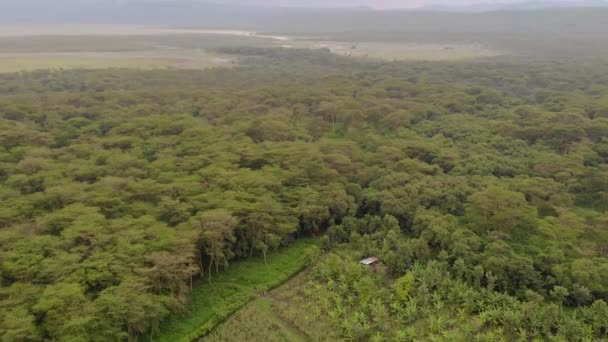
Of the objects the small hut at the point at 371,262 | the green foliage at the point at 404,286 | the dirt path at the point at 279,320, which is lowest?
the dirt path at the point at 279,320

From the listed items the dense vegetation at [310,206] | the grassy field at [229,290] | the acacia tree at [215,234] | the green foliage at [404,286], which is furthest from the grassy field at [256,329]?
the green foliage at [404,286]

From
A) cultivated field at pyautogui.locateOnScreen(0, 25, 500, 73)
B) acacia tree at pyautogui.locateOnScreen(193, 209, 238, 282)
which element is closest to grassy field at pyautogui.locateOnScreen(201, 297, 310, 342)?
acacia tree at pyautogui.locateOnScreen(193, 209, 238, 282)

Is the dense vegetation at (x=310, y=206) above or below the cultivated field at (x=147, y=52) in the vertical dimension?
below

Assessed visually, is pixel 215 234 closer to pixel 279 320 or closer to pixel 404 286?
pixel 279 320

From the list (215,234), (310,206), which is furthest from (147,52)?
(215,234)

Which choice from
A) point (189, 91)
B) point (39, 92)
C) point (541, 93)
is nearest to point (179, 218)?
point (189, 91)

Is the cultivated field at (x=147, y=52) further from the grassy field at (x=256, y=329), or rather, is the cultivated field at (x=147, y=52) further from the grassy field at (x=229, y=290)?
the grassy field at (x=256, y=329)

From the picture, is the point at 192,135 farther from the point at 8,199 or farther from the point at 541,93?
the point at 541,93
